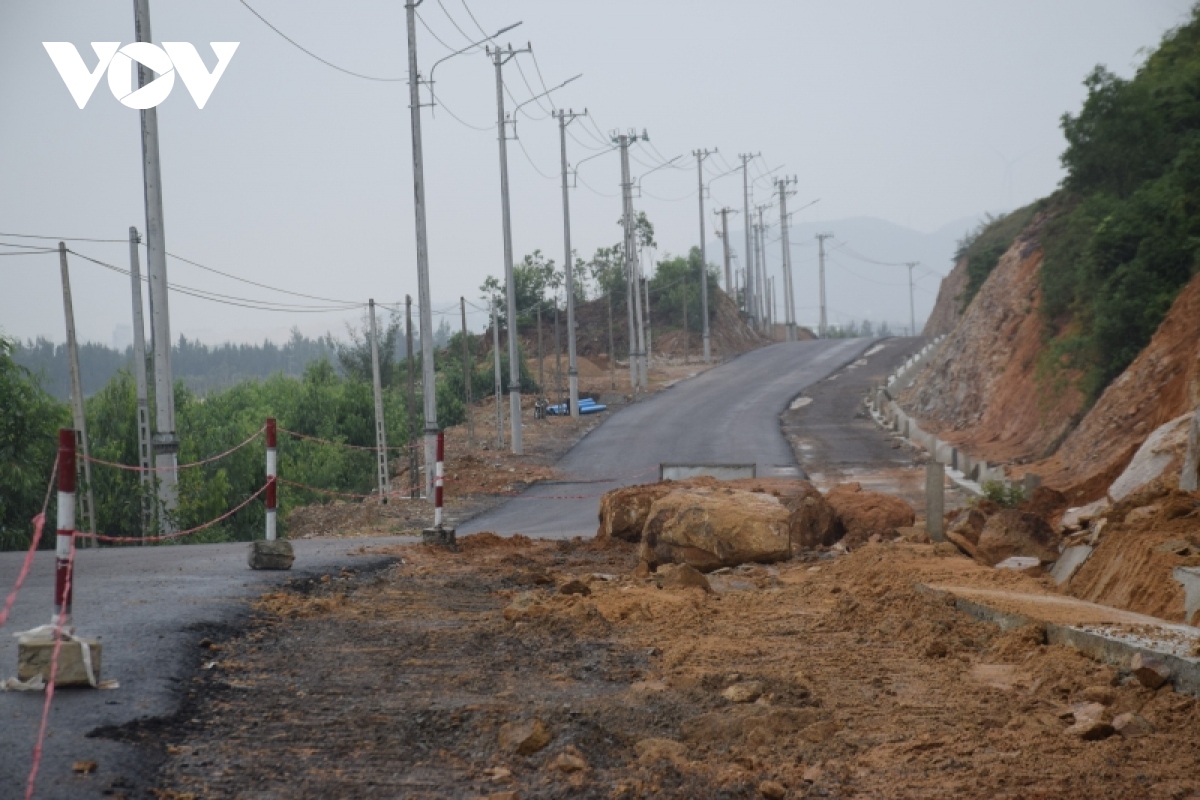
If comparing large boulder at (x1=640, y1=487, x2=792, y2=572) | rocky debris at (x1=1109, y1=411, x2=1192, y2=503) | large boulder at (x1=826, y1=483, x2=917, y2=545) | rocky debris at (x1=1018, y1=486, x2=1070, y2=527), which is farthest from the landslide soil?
rocky debris at (x1=1018, y1=486, x2=1070, y2=527)

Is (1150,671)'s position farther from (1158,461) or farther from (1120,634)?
(1158,461)

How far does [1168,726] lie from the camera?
6527mm

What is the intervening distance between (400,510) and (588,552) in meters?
12.4

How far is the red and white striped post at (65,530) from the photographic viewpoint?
251 inches

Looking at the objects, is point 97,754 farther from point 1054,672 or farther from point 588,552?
point 588,552

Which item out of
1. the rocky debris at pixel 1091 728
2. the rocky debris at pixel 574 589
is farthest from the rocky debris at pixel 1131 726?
→ the rocky debris at pixel 574 589

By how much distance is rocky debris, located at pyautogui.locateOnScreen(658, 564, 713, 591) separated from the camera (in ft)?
41.3

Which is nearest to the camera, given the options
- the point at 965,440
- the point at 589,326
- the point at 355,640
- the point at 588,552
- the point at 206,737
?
the point at 206,737

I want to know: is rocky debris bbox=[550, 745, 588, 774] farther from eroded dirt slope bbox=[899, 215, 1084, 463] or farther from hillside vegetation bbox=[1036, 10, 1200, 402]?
eroded dirt slope bbox=[899, 215, 1084, 463]

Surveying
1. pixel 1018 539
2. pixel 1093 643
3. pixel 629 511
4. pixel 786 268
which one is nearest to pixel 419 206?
pixel 629 511

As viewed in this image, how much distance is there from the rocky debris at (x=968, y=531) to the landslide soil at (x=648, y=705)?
391 cm

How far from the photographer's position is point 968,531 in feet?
52.1

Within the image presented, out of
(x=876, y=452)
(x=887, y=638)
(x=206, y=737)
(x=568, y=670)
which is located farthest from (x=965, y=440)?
(x=206, y=737)

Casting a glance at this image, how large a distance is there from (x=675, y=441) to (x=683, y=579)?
31.9 metres
